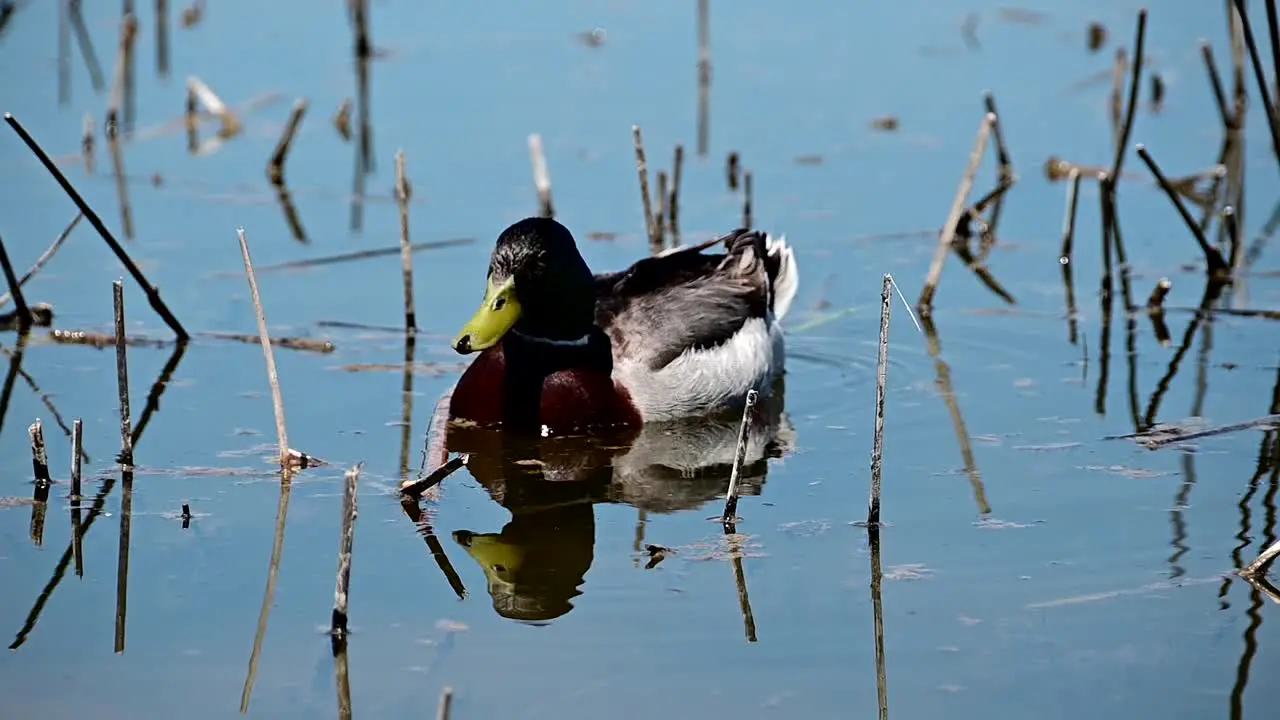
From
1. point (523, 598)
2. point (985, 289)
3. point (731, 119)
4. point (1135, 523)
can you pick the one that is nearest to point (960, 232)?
point (985, 289)

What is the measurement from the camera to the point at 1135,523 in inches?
305

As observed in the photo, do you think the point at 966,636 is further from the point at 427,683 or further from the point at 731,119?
the point at 731,119

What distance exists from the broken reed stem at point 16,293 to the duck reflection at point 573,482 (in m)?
2.56

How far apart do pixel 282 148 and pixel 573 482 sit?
5.36m

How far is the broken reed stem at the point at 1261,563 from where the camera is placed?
6.77m

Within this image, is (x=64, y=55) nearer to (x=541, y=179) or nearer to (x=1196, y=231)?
(x=541, y=179)

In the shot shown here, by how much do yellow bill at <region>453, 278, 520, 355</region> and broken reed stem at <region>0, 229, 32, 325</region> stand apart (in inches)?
103

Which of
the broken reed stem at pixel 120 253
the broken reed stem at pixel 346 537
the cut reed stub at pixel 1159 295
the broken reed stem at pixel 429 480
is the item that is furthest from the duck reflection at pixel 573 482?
the cut reed stub at pixel 1159 295

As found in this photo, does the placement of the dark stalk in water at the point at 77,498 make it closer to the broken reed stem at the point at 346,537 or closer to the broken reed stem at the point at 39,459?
the broken reed stem at the point at 39,459

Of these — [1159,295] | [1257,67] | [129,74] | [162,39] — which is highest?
[1257,67]

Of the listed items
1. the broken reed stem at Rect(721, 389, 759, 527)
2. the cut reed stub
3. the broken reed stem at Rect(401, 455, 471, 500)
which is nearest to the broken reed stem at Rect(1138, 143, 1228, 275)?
the cut reed stub

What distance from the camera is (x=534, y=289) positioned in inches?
364

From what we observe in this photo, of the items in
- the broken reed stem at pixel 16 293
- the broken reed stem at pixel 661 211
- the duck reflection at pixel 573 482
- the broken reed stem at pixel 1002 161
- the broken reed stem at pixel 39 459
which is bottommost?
the duck reflection at pixel 573 482

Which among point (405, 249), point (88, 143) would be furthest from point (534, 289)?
point (88, 143)
